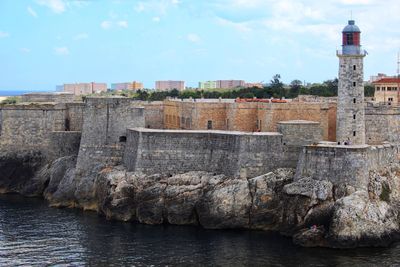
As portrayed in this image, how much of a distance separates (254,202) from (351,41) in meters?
10.5

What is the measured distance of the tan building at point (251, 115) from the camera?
43.9 meters

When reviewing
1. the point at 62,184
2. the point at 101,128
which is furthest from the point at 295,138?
the point at 62,184

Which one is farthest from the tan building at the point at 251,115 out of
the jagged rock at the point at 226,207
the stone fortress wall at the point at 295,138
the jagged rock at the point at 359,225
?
the jagged rock at the point at 359,225

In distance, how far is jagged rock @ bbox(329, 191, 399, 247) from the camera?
3366cm

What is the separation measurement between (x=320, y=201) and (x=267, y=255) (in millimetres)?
4713

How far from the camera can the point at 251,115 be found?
45562mm

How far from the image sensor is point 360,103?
1572 inches

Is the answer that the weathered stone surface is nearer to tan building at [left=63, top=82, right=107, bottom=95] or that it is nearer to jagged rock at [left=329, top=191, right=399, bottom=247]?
jagged rock at [left=329, top=191, right=399, bottom=247]

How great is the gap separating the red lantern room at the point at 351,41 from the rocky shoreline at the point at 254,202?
6725 mm

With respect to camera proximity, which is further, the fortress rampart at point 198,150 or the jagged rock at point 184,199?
the fortress rampart at point 198,150

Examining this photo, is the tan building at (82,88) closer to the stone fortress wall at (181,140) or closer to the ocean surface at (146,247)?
the stone fortress wall at (181,140)

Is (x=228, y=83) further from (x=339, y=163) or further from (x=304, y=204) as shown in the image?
(x=304, y=204)

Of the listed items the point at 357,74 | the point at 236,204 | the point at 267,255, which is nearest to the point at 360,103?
the point at 357,74

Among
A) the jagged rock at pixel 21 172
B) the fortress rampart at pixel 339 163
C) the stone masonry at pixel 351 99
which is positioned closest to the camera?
the fortress rampart at pixel 339 163
